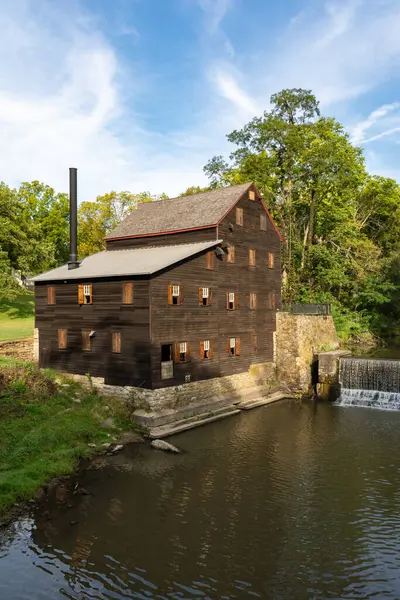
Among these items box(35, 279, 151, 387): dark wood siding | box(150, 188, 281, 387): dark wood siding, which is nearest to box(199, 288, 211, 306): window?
box(150, 188, 281, 387): dark wood siding

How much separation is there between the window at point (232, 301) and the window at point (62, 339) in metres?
10.9

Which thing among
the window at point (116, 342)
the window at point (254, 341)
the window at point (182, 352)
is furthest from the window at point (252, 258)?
the window at point (116, 342)

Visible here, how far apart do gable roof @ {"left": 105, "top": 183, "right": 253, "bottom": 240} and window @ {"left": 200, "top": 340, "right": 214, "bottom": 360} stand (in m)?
7.85

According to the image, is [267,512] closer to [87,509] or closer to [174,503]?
[174,503]

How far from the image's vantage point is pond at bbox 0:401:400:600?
1246 cm

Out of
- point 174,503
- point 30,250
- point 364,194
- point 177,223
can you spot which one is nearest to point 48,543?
point 174,503

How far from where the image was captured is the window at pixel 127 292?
25953 millimetres

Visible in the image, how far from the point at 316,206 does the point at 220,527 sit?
4432 centimetres

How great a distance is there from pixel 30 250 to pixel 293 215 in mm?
29355

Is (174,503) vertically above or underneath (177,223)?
underneath

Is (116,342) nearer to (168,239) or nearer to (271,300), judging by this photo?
(168,239)

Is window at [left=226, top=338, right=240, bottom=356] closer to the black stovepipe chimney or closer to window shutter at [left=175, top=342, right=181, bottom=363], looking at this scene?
window shutter at [left=175, top=342, right=181, bottom=363]

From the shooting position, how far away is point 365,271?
5347 centimetres

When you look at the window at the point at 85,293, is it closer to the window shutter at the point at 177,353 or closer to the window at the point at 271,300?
the window shutter at the point at 177,353
